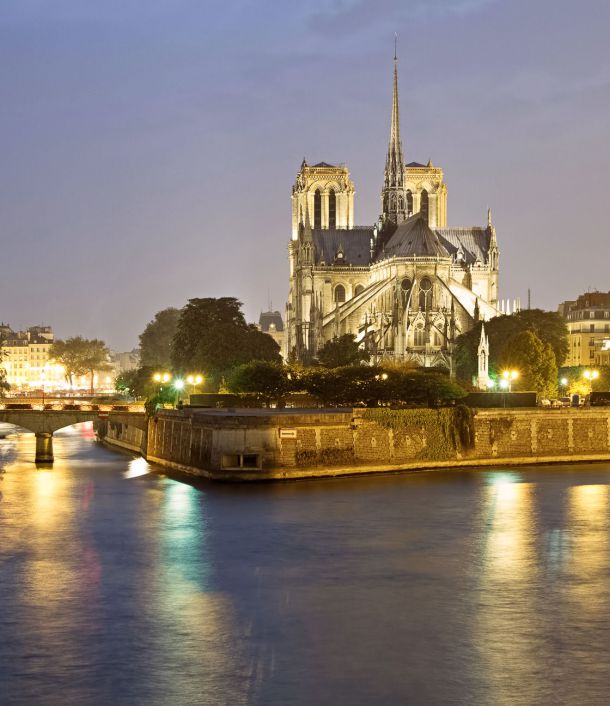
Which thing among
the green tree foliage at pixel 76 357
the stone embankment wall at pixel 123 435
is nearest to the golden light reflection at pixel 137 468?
the stone embankment wall at pixel 123 435

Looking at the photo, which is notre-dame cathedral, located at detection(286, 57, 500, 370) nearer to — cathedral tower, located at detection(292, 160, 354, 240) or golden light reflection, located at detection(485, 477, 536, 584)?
cathedral tower, located at detection(292, 160, 354, 240)

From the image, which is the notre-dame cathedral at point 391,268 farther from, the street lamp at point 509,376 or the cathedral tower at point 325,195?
the street lamp at point 509,376

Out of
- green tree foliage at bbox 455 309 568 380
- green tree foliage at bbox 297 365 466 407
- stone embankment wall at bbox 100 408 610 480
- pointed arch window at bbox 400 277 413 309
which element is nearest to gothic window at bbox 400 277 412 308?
pointed arch window at bbox 400 277 413 309

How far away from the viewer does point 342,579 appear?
35094 mm

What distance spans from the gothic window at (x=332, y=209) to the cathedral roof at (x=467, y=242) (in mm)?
12273

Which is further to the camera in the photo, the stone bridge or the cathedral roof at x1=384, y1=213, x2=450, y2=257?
the cathedral roof at x1=384, y1=213, x2=450, y2=257

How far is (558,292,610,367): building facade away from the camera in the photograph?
114812 mm

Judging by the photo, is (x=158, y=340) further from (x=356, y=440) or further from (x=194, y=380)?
(x=356, y=440)

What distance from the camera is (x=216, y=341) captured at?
285ft

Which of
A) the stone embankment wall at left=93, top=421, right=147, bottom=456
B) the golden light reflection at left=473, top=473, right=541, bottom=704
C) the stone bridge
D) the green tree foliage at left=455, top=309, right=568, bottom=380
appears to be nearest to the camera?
the golden light reflection at left=473, top=473, right=541, bottom=704

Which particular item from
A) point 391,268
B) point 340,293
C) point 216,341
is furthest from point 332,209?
point 216,341

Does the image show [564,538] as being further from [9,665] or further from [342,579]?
[9,665]

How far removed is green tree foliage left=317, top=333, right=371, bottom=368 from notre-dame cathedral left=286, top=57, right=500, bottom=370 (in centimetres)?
390

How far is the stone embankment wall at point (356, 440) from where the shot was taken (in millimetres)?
52969
